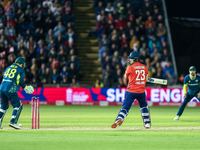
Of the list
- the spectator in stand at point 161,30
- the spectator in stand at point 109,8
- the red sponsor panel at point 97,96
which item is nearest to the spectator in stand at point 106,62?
the red sponsor panel at point 97,96

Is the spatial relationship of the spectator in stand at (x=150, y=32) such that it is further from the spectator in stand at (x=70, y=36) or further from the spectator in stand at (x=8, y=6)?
the spectator in stand at (x=8, y=6)

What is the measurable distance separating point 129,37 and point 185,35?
15.1ft

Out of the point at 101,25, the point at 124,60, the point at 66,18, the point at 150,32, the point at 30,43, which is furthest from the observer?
the point at 66,18

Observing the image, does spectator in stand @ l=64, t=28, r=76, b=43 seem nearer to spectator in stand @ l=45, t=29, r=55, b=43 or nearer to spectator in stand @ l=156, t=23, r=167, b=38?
spectator in stand @ l=45, t=29, r=55, b=43

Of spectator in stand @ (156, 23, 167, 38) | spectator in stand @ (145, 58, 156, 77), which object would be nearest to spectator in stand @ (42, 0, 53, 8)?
spectator in stand @ (156, 23, 167, 38)

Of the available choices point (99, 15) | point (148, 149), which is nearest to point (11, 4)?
point (99, 15)

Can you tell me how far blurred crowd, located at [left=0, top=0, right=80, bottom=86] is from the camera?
24484 mm

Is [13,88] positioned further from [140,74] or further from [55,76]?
[55,76]

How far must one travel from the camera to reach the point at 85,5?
31.1 m

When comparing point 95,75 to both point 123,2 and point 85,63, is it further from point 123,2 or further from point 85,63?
point 123,2

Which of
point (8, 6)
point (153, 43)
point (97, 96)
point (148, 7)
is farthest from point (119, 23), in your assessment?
point (8, 6)

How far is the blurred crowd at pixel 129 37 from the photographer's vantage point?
79.2 feet

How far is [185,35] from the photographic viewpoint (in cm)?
2880

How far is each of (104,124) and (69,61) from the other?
411 inches
